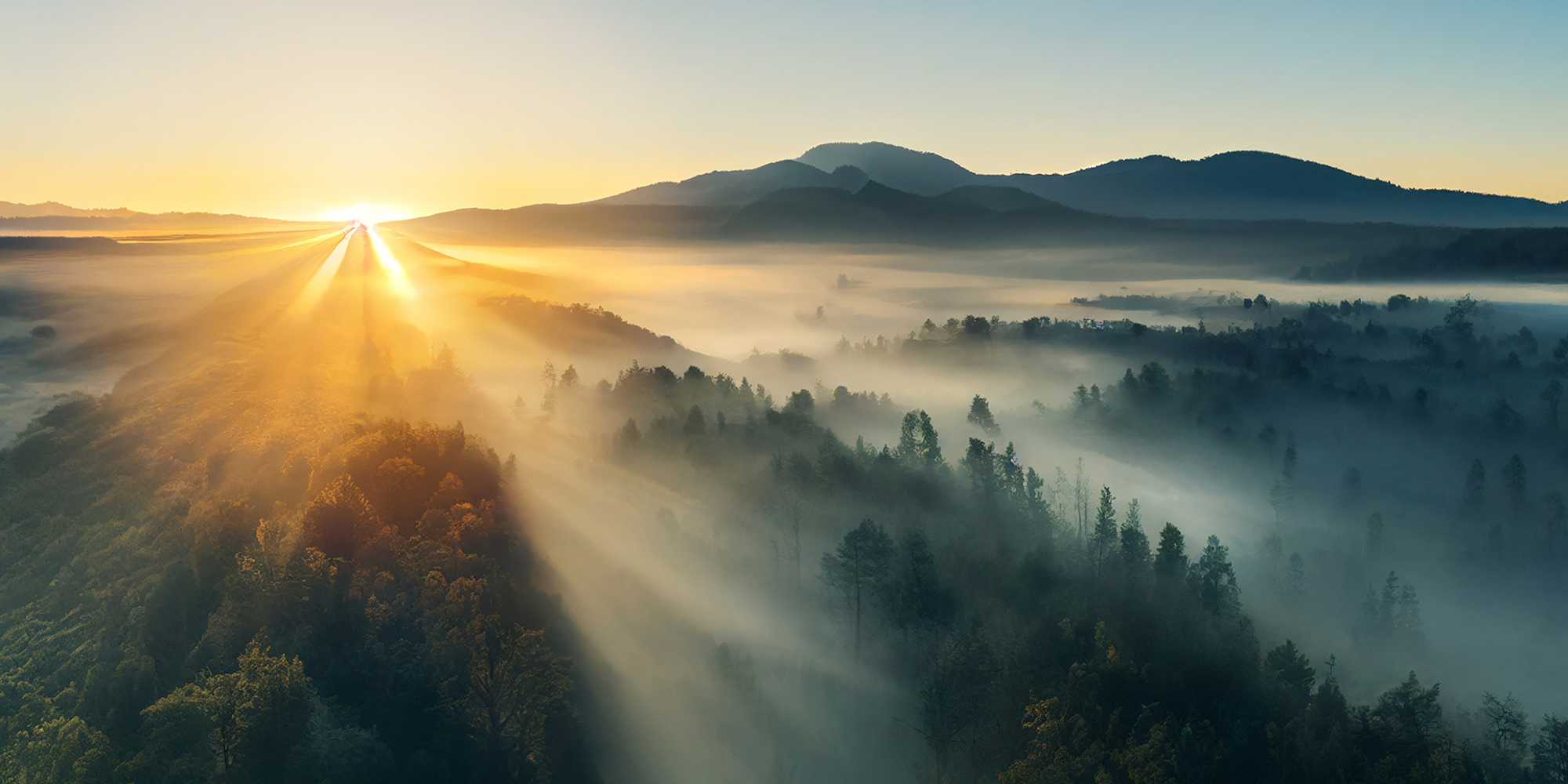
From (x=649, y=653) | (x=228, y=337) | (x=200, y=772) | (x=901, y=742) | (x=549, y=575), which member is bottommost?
(x=901, y=742)

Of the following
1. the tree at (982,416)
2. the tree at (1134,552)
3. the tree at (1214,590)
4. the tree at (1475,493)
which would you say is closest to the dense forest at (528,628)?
the tree at (1134,552)

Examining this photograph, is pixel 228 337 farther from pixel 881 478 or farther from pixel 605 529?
pixel 881 478

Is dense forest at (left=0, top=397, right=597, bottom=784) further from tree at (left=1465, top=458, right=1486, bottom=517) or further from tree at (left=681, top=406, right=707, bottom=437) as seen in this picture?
tree at (left=1465, top=458, right=1486, bottom=517)

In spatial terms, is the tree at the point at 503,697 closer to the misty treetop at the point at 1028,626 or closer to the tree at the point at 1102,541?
the misty treetop at the point at 1028,626

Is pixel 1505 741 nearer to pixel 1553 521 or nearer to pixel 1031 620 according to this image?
pixel 1031 620

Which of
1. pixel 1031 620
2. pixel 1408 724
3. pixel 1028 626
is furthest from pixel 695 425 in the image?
pixel 1408 724

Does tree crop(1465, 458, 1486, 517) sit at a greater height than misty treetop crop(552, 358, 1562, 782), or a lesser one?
lesser

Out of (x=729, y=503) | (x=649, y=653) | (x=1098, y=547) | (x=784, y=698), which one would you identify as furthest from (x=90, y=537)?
(x=1098, y=547)

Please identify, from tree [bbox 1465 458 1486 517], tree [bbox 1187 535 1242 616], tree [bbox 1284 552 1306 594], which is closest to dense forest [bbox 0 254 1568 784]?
tree [bbox 1187 535 1242 616]
